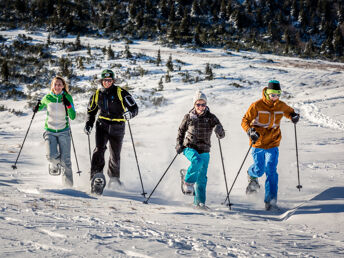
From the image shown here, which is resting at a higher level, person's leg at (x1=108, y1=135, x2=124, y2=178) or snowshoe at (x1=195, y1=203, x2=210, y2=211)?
person's leg at (x1=108, y1=135, x2=124, y2=178)

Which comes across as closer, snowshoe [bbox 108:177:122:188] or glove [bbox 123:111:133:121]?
glove [bbox 123:111:133:121]

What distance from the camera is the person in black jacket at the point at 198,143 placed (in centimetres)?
424

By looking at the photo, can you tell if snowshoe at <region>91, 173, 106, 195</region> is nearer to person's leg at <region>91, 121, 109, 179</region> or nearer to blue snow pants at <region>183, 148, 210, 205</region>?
person's leg at <region>91, 121, 109, 179</region>

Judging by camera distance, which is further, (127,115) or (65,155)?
(65,155)

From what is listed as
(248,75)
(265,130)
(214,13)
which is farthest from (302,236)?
(214,13)

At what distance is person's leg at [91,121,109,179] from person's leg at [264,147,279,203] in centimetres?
269

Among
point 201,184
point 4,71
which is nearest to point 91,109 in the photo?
point 201,184

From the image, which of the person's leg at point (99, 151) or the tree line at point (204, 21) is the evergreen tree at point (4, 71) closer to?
the tree line at point (204, 21)

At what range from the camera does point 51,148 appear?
489cm

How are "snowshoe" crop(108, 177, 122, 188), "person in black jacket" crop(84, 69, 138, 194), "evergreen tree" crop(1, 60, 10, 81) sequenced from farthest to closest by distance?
"evergreen tree" crop(1, 60, 10, 81), "snowshoe" crop(108, 177, 122, 188), "person in black jacket" crop(84, 69, 138, 194)

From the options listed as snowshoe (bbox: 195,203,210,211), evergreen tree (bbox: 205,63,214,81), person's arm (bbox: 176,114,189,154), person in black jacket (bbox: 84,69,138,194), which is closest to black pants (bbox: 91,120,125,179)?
person in black jacket (bbox: 84,69,138,194)

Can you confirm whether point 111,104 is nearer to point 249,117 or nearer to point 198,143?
point 198,143

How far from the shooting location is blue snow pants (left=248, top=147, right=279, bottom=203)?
4445mm

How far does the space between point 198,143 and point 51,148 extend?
2.52m
